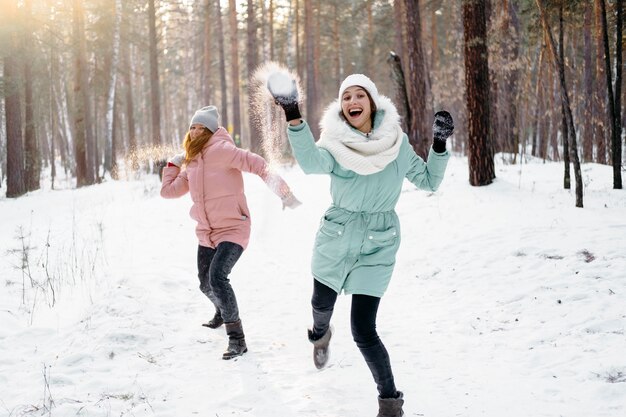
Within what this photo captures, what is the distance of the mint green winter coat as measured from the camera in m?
3.09

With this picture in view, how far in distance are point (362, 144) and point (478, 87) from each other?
747 centimetres

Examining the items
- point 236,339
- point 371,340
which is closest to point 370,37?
point 236,339

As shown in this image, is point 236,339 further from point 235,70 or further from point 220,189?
point 235,70

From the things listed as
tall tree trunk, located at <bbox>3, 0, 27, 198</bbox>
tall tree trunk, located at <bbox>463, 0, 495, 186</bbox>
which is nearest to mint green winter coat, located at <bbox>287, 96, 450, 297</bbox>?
tall tree trunk, located at <bbox>463, 0, 495, 186</bbox>

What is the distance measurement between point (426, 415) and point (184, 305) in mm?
3416

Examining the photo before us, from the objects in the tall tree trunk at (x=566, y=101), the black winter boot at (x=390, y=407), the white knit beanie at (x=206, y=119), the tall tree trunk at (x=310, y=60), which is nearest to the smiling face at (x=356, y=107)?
the black winter boot at (x=390, y=407)

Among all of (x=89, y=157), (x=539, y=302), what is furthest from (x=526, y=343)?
(x=89, y=157)

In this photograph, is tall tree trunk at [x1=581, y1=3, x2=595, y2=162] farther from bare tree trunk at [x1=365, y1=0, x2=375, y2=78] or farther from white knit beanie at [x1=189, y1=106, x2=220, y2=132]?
white knit beanie at [x1=189, y1=106, x2=220, y2=132]

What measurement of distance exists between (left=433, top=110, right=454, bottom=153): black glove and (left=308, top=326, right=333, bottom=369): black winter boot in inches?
59.9

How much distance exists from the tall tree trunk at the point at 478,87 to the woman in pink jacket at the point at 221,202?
6.31 metres

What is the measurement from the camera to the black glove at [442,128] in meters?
3.12

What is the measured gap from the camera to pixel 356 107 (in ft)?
10.7

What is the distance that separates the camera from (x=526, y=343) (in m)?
4.46

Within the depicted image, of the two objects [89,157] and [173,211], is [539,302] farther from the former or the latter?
[89,157]
